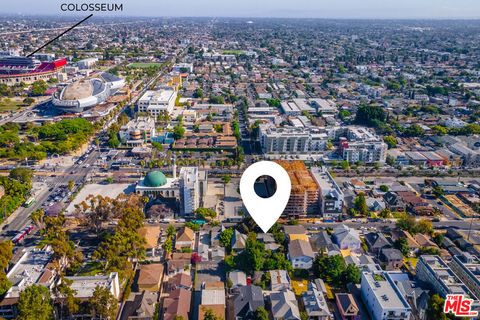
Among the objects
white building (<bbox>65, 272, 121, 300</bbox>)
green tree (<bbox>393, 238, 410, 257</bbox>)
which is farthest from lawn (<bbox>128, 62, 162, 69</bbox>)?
green tree (<bbox>393, 238, 410, 257</bbox>)

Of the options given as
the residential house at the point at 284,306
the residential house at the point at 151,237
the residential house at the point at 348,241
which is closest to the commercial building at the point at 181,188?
the residential house at the point at 151,237

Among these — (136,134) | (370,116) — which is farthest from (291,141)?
(136,134)

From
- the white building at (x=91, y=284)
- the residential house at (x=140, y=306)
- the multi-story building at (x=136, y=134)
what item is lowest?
the residential house at (x=140, y=306)

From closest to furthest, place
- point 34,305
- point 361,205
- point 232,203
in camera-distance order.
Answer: point 34,305 < point 361,205 < point 232,203

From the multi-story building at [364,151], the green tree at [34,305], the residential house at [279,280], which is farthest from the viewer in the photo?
the multi-story building at [364,151]

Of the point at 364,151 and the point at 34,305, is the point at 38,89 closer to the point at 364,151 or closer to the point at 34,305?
the point at 364,151

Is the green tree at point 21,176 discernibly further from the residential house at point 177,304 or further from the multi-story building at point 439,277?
the multi-story building at point 439,277
